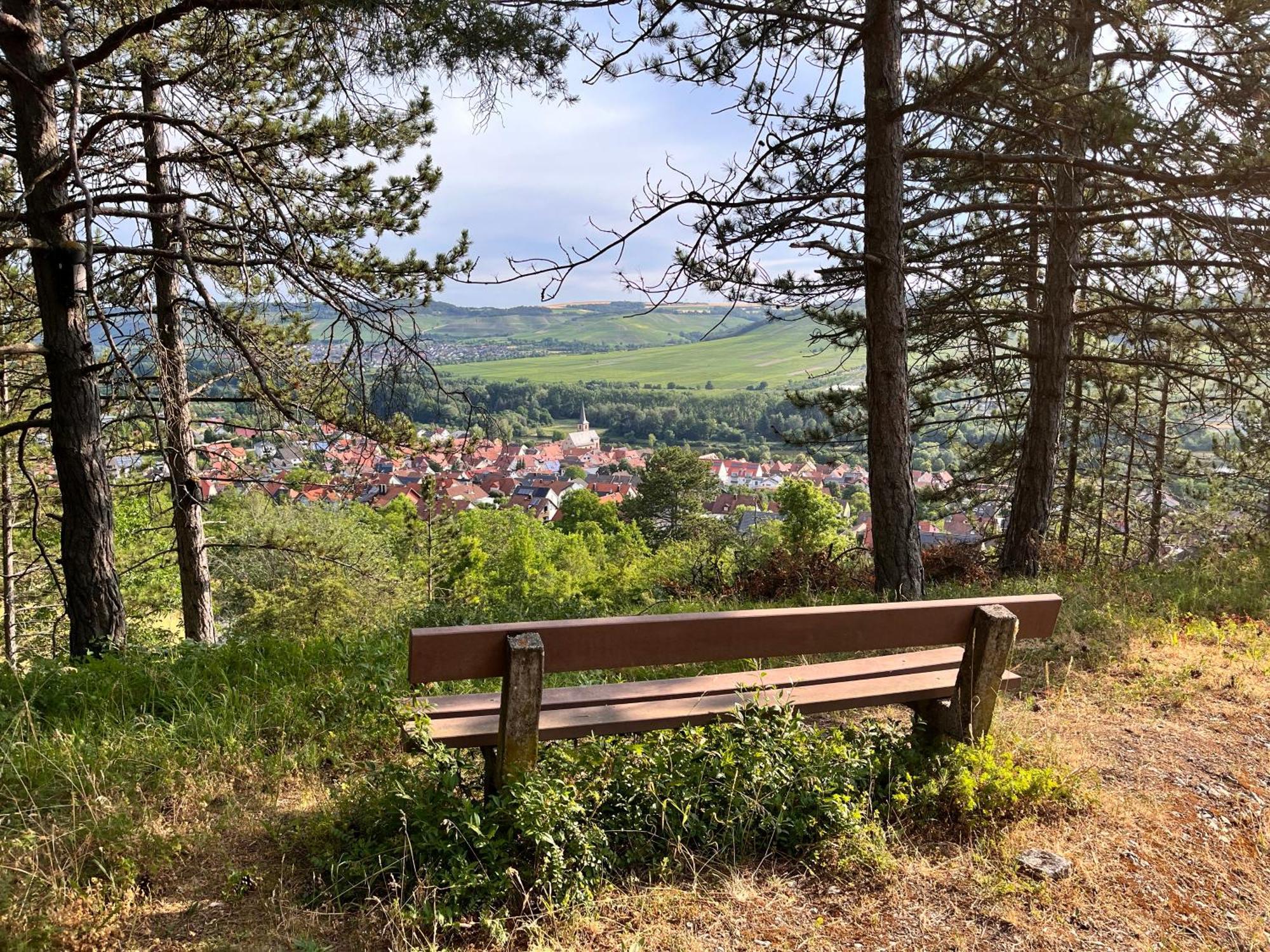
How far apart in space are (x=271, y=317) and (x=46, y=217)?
4.73 metres

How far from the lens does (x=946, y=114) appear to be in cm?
562

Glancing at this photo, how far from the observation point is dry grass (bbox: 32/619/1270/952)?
2.25m

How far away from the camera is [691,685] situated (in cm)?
302

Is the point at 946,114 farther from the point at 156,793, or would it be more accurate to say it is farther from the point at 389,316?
the point at 156,793

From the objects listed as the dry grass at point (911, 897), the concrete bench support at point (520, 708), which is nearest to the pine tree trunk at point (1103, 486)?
the dry grass at point (911, 897)

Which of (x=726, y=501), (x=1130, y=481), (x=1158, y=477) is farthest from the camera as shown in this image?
(x=726, y=501)

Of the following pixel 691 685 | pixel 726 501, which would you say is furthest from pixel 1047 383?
pixel 726 501

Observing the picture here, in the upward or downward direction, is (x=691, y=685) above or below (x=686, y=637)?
below

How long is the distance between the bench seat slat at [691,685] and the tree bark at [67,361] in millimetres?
3614

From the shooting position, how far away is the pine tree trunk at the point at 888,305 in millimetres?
5535

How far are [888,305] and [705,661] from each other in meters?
4.06

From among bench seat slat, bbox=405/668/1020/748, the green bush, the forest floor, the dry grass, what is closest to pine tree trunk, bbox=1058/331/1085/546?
the forest floor

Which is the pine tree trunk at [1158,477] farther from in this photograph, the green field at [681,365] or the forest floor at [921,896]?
the green field at [681,365]

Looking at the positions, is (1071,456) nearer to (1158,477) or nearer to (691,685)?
(1158,477)
